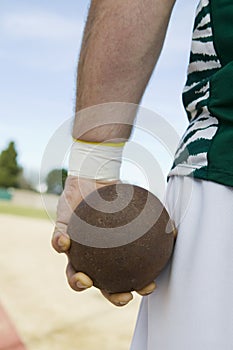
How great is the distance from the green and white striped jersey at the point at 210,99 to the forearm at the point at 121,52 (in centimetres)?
7

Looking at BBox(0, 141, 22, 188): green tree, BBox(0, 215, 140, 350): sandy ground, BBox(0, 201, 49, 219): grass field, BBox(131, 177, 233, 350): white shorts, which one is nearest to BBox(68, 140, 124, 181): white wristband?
BBox(131, 177, 233, 350): white shorts

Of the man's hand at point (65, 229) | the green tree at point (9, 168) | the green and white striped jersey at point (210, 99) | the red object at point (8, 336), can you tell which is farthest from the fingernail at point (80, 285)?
the green tree at point (9, 168)

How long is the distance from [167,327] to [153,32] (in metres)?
0.50

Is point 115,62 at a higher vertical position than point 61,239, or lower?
higher

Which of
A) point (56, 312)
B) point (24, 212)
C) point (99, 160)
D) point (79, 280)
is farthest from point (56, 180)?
point (24, 212)

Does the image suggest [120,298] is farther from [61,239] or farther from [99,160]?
[99,160]

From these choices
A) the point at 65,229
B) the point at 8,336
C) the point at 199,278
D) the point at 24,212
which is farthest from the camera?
the point at 24,212

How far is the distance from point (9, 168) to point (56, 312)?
28.5 m

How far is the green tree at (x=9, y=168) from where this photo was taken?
32562 millimetres

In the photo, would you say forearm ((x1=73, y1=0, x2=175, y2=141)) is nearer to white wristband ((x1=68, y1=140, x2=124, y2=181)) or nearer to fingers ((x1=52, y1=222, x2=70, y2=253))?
white wristband ((x1=68, y1=140, x2=124, y2=181))

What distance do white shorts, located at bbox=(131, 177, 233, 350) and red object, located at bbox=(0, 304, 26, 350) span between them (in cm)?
310

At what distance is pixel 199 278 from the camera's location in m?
1.03

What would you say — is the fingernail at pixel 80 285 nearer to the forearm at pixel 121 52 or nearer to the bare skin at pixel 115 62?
the bare skin at pixel 115 62

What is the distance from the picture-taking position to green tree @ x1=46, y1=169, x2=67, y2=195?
3.81ft
